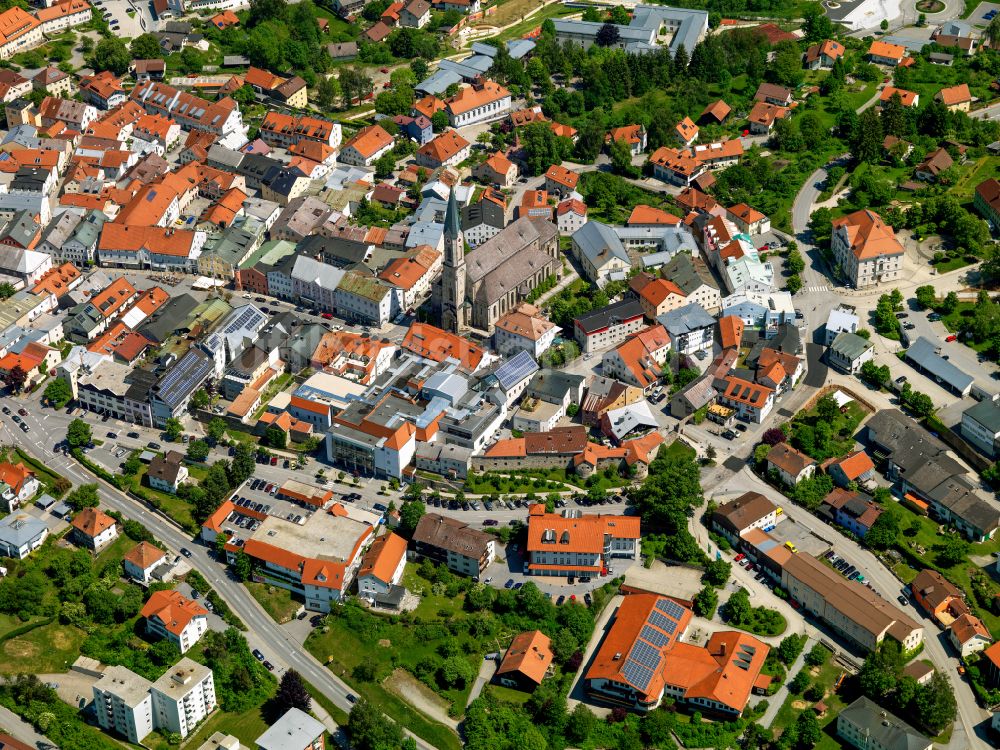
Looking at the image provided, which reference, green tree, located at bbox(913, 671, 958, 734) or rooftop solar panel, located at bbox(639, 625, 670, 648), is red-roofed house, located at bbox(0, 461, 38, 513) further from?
green tree, located at bbox(913, 671, 958, 734)

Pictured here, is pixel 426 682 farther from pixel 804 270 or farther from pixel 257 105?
pixel 257 105

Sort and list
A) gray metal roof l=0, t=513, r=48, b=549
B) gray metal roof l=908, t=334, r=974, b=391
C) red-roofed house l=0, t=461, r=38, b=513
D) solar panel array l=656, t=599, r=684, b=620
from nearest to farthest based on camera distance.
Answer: solar panel array l=656, t=599, r=684, b=620, gray metal roof l=0, t=513, r=48, b=549, red-roofed house l=0, t=461, r=38, b=513, gray metal roof l=908, t=334, r=974, b=391

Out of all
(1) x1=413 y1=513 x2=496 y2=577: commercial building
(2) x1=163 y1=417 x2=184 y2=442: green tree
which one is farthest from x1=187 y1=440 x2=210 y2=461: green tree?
(1) x1=413 y1=513 x2=496 y2=577: commercial building

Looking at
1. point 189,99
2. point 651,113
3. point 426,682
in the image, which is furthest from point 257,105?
point 426,682

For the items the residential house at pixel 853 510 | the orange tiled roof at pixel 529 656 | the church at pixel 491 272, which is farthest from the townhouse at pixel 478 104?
the orange tiled roof at pixel 529 656

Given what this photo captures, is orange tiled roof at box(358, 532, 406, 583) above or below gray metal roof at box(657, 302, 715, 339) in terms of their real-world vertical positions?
above
